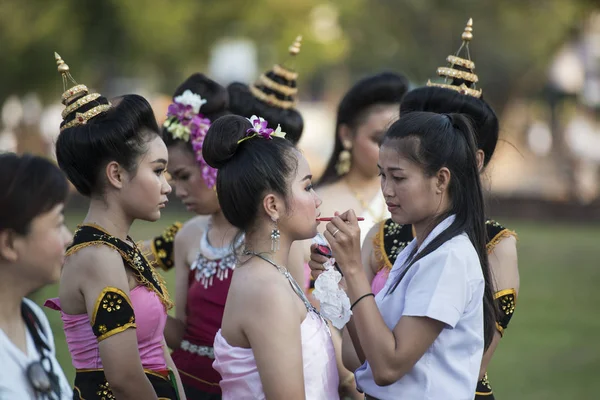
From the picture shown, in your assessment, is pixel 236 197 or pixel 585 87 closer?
pixel 236 197

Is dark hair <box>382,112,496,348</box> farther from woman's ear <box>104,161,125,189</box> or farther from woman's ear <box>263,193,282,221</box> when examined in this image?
woman's ear <box>104,161,125,189</box>

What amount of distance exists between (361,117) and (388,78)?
230 mm

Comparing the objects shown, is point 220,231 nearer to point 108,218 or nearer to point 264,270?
point 108,218

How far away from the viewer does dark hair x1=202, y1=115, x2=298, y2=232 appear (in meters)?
2.61

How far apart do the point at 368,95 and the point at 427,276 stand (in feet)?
5.40

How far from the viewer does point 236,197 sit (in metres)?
2.61

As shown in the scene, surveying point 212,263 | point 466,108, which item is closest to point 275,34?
point 212,263

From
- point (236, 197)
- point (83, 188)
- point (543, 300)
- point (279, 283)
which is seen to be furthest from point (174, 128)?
point (543, 300)

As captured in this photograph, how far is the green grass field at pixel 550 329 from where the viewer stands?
688 centimetres

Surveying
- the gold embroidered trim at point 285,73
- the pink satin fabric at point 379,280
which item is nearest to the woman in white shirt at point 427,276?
the pink satin fabric at point 379,280

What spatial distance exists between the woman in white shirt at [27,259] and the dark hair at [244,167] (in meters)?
0.52

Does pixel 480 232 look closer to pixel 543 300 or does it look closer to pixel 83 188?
pixel 83 188


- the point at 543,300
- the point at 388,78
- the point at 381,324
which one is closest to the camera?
the point at 381,324

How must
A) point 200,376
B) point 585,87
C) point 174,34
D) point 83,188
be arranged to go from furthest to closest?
point 585,87, point 174,34, point 200,376, point 83,188
